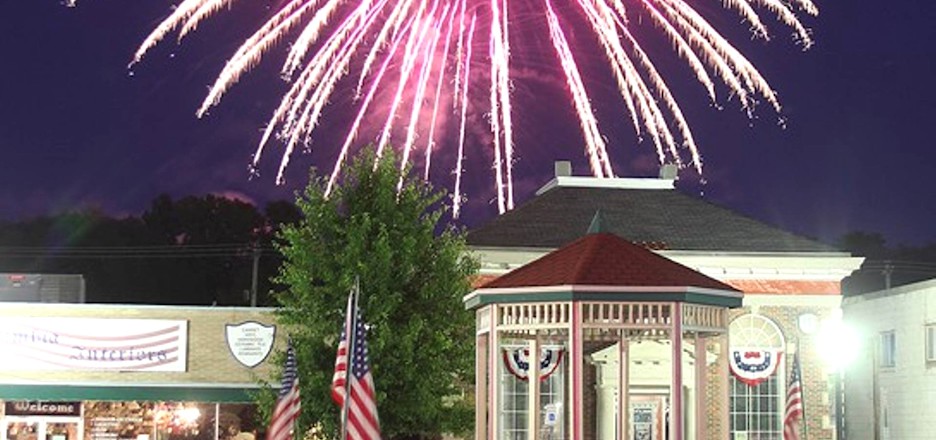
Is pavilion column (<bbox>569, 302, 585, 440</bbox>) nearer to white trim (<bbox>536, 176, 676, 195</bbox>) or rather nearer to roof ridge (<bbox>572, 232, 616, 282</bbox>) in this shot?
roof ridge (<bbox>572, 232, 616, 282</bbox>)

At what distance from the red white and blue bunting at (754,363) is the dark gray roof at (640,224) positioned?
94.9 inches

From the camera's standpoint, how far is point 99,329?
3444 cm

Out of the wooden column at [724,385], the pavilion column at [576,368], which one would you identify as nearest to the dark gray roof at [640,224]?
the wooden column at [724,385]

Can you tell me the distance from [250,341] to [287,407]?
10.0m

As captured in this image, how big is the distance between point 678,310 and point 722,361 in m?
1.78

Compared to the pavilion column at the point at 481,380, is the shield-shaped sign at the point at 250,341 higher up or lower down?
higher up

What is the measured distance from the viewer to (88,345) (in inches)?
1355

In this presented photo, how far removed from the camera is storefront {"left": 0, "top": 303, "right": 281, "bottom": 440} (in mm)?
34281

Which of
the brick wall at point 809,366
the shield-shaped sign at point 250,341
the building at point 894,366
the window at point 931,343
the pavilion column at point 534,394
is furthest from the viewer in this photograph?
the building at point 894,366

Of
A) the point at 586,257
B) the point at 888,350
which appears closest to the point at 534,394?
the point at 586,257

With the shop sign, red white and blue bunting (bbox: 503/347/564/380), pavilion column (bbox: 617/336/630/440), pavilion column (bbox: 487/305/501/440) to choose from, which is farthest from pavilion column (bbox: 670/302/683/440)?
the shop sign

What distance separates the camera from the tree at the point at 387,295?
98.9 feet

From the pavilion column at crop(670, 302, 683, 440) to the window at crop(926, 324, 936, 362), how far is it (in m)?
16.0

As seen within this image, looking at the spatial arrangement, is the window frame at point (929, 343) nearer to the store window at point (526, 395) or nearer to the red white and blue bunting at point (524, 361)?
the store window at point (526, 395)
